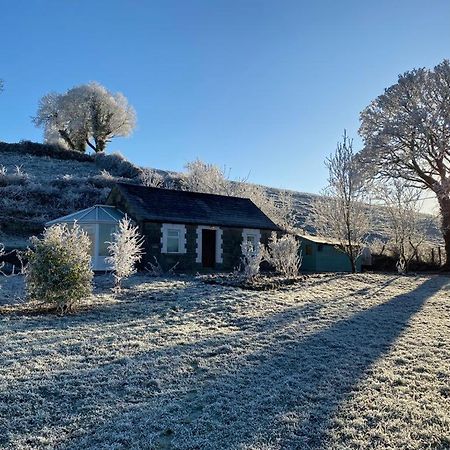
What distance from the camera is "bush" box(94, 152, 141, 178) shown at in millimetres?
40094

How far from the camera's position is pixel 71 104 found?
51.7 m

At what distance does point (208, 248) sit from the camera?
2034 cm

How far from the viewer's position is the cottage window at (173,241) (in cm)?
1884

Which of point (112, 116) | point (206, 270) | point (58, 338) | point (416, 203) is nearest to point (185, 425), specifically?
point (58, 338)

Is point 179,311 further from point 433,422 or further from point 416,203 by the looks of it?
point 416,203

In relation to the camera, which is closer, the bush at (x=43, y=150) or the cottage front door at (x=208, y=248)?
the cottage front door at (x=208, y=248)

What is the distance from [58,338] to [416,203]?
2342cm

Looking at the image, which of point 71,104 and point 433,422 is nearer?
point 433,422

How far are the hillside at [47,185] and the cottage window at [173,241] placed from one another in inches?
341

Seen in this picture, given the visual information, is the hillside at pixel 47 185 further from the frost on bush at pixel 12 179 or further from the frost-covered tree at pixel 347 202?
the frost-covered tree at pixel 347 202

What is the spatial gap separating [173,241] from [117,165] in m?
25.4

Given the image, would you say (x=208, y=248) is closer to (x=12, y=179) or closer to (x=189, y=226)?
(x=189, y=226)

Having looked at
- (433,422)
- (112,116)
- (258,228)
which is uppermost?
(112,116)

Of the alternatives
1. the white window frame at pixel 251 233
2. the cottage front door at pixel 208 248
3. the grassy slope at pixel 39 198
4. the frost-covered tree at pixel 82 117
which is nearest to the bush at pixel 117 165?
the grassy slope at pixel 39 198
